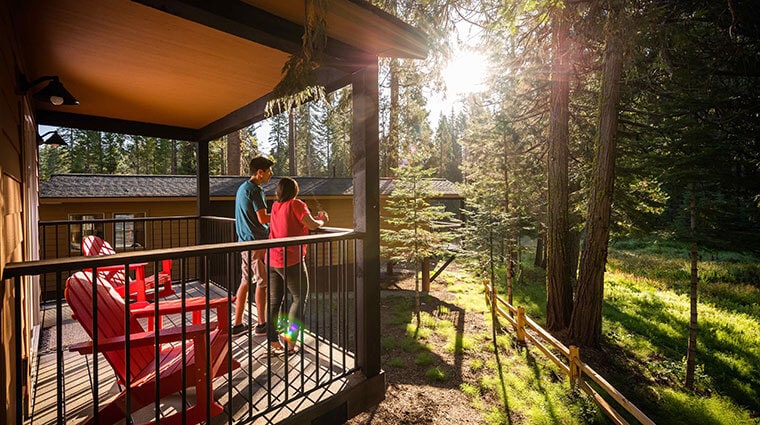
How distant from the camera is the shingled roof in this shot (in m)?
9.68

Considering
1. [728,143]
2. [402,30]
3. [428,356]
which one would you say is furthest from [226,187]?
[728,143]

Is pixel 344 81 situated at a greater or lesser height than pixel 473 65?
lesser

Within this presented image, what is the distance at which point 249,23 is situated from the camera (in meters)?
2.34

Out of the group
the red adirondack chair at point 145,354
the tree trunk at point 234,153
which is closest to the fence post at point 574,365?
the red adirondack chair at point 145,354

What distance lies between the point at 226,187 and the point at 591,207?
1089 cm

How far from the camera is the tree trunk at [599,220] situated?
23.5 feet

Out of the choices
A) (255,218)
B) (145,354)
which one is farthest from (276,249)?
(145,354)

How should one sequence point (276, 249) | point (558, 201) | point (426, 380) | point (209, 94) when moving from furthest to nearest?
point (558, 201) → point (426, 380) → point (209, 94) → point (276, 249)

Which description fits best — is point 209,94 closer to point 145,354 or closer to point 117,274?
point 117,274

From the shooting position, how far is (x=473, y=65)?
19.3 ft

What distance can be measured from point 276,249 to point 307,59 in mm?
1729

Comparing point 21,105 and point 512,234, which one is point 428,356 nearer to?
point 512,234

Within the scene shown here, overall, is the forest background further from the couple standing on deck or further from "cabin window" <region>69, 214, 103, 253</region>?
"cabin window" <region>69, 214, 103, 253</region>

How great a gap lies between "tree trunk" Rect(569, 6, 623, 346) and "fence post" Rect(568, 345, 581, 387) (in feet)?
7.55
